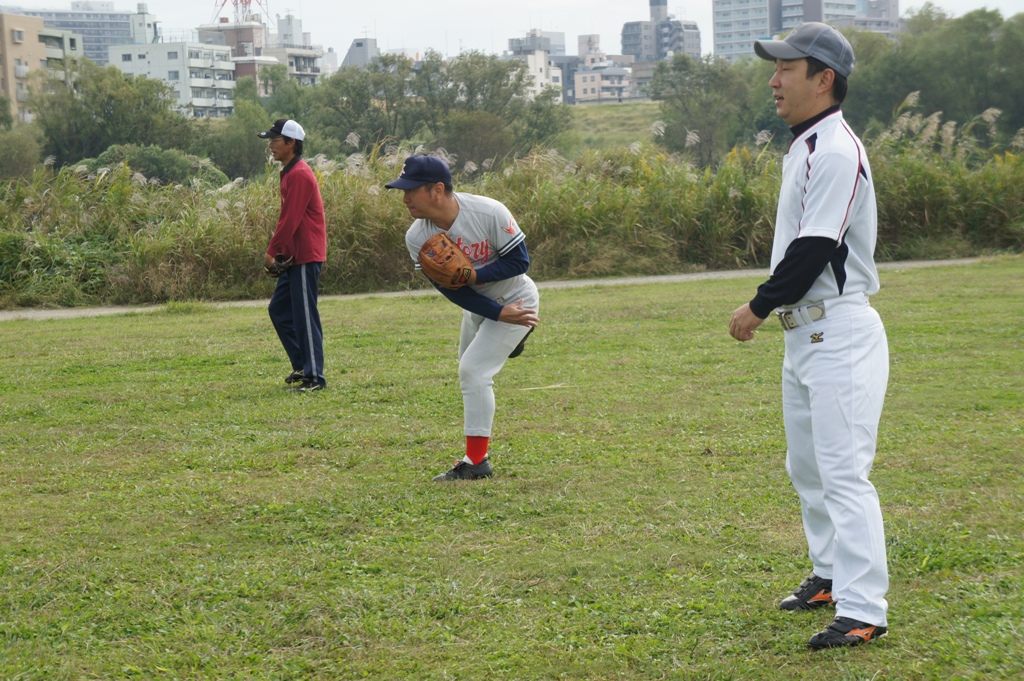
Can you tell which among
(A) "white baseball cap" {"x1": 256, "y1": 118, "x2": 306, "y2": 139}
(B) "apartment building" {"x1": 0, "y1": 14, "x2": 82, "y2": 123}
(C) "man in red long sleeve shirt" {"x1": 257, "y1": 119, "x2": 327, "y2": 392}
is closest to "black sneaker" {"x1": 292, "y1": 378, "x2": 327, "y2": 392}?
(C) "man in red long sleeve shirt" {"x1": 257, "y1": 119, "x2": 327, "y2": 392}

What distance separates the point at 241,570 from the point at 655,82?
107818 millimetres

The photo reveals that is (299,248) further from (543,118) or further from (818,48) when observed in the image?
(543,118)

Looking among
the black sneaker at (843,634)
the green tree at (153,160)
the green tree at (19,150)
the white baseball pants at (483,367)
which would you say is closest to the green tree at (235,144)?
the green tree at (153,160)

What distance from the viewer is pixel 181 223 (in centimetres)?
1644

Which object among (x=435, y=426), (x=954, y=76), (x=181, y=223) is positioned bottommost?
(x=435, y=426)

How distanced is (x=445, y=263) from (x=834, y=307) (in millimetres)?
2572

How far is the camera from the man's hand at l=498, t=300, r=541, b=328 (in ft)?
19.6

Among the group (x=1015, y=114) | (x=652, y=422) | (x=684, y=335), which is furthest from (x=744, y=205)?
(x=1015, y=114)

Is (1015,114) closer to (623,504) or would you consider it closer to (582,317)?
(582,317)

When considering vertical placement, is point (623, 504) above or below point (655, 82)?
below

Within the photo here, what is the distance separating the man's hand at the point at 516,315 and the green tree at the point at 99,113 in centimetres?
7695

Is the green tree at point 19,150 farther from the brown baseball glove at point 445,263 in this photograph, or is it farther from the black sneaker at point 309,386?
the brown baseball glove at point 445,263

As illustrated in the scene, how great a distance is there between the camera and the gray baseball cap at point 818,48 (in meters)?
3.70

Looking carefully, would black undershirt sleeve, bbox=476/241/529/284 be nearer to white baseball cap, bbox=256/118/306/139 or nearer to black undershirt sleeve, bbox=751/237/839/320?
black undershirt sleeve, bbox=751/237/839/320
